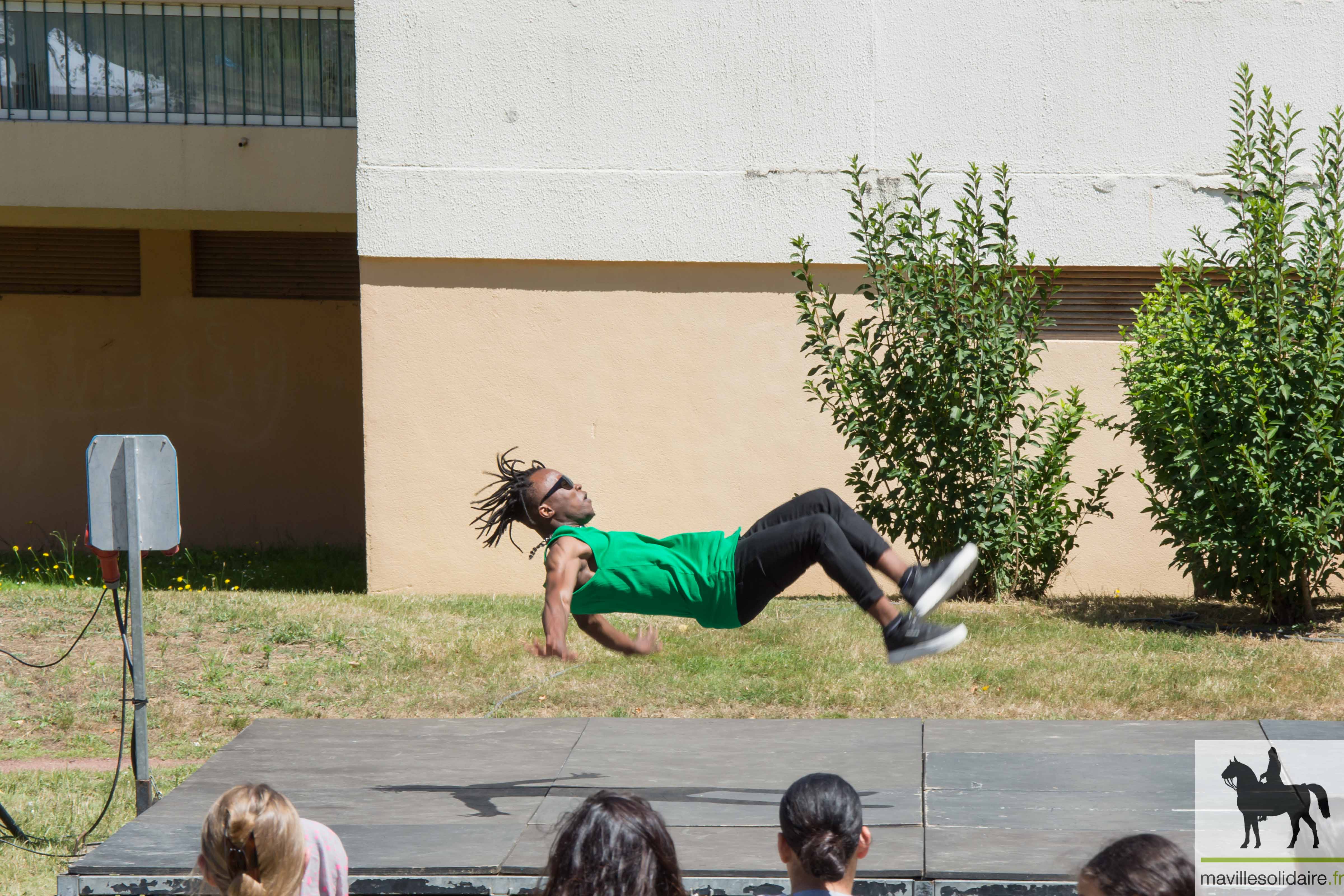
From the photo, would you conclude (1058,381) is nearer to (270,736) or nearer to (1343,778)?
(1343,778)

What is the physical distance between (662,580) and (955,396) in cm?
479

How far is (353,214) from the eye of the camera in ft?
38.3

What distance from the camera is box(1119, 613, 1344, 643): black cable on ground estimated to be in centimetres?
860

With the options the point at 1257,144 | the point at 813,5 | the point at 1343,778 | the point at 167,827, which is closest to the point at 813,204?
the point at 813,5

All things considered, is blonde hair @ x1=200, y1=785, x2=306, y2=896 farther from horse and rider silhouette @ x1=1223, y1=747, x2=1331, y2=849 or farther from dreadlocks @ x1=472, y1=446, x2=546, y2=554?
horse and rider silhouette @ x1=1223, y1=747, x2=1331, y2=849

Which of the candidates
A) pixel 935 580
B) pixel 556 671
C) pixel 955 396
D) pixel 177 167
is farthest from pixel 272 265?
pixel 935 580

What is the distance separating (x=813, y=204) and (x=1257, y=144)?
3.62 m

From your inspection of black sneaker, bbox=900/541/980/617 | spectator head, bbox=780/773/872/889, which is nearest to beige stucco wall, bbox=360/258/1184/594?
black sneaker, bbox=900/541/980/617

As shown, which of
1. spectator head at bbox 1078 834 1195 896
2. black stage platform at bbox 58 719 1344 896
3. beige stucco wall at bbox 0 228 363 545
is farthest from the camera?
beige stucco wall at bbox 0 228 363 545

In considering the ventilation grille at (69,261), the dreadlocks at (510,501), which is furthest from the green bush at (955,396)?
the ventilation grille at (69,261)

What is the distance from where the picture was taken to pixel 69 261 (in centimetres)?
1338

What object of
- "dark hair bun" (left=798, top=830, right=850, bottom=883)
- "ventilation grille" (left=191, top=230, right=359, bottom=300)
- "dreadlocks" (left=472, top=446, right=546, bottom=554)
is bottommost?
"dark hair bun" (left=798, top=830, right=850, bottom=883)

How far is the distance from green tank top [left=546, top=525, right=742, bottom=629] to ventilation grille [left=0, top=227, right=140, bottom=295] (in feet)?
32.4

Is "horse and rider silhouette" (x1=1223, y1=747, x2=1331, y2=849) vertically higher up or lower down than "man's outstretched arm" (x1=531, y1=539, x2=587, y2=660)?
lower down
